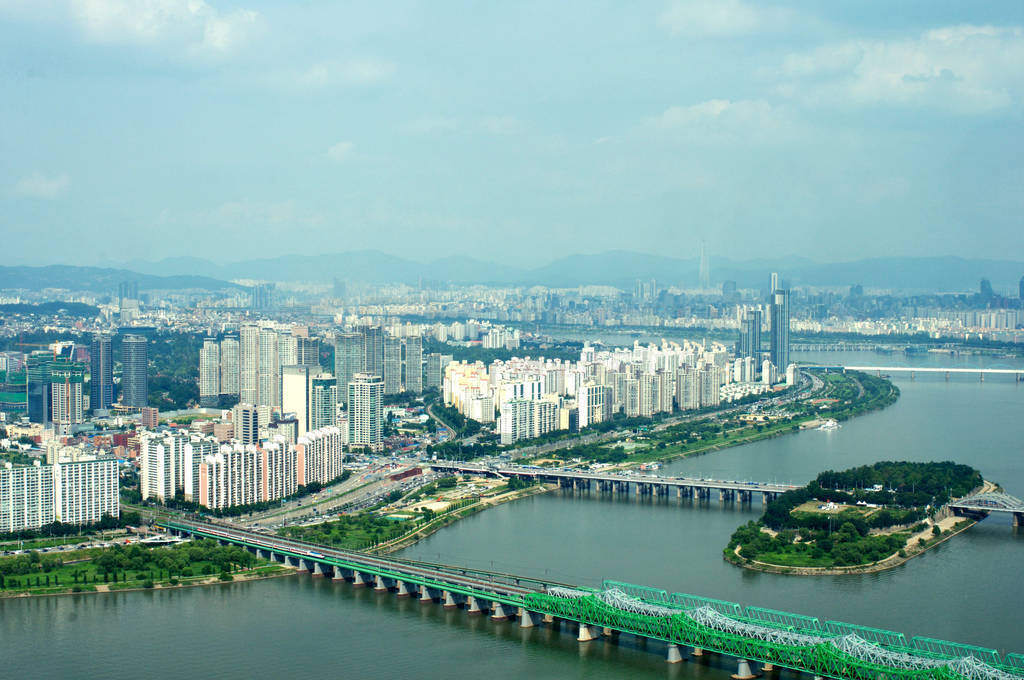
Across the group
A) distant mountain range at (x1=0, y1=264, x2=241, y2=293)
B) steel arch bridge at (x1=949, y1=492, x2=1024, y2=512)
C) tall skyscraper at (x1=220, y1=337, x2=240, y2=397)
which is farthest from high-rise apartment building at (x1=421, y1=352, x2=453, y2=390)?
distant mountain range at (x1=0, y1=264, x2=241, y2=293)

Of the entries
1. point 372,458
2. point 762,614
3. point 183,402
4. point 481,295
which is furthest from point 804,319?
point 762,614

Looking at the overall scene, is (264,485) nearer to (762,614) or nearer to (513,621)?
(513,621)

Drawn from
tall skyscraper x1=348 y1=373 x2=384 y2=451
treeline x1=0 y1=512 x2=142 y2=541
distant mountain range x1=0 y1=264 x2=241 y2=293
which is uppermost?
distant mountain range x1=0 y1=264 x2=241 y2=293

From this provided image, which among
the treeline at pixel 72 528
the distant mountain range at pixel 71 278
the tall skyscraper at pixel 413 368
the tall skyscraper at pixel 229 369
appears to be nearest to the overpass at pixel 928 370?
the tall skyscraper at pixel 413 368

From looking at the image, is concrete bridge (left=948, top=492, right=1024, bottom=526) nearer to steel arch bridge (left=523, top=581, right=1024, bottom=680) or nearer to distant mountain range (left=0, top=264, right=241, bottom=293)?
steel arch bridge (left=523, top=581, right=1024, bottom=680)

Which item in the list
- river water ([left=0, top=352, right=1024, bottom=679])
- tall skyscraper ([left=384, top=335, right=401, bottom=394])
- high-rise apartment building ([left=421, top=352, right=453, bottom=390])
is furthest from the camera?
high-rise apartment building ([left=421, top=352, right=453, bottom=390])

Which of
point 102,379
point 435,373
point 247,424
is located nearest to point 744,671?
point 247,424
